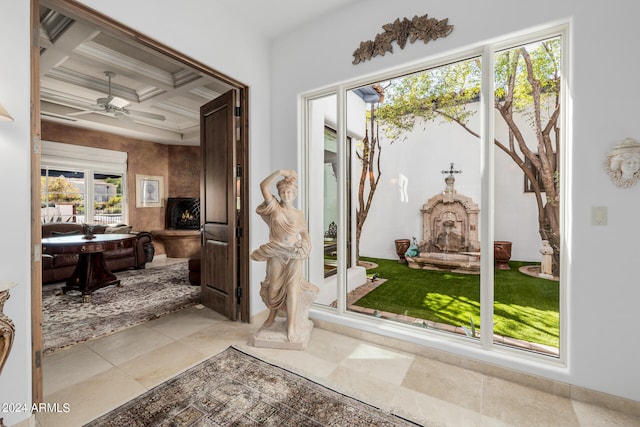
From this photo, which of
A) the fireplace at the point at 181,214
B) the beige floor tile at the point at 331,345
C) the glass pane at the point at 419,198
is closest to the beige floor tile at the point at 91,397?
the beige floor tile at the point at 331,345

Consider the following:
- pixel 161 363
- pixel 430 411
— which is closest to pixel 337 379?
pixel 430 411

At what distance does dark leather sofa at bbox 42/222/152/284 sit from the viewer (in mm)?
4570

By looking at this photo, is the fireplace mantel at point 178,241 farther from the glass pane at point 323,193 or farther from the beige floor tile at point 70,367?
the glass pane at point 323,193

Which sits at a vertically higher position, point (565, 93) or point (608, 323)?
point (565, 93)

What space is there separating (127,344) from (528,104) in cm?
399

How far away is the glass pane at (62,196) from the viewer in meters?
5.63

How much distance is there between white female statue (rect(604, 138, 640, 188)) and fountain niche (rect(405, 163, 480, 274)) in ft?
2.68

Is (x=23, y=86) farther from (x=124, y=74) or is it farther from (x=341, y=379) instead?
(x=124, y=74)

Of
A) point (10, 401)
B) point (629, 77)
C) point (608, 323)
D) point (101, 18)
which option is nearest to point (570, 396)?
point (608, 323)

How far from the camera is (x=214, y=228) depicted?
348 centimetres

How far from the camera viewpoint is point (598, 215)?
73.6 inches

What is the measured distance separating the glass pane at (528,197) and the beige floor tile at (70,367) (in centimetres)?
318

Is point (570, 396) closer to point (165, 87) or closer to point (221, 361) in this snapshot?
point (221, 361)

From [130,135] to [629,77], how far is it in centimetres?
780
